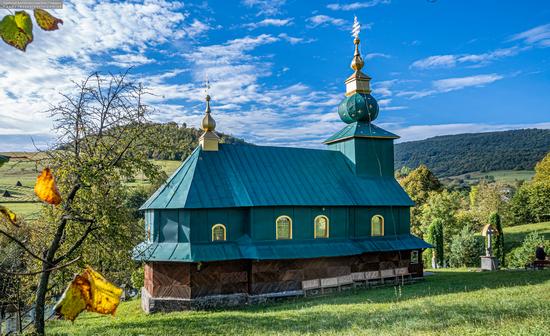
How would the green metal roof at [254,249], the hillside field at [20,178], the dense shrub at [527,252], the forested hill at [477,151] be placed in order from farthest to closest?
the forested hill at [477,151], the dense shrub at [527,252], the green metal roof at [254,249], the hillside field at [20,178]

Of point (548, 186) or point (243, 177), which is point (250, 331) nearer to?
point (243, 177)

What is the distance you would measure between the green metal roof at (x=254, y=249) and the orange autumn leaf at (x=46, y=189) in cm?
1474

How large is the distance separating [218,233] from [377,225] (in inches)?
349

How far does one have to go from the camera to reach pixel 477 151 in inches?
4931

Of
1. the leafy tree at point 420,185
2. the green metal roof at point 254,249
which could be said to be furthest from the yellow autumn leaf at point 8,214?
the leafy tree at point 420,185

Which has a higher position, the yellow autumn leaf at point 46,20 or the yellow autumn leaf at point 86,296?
the yellow autumn leaf at point 46,20

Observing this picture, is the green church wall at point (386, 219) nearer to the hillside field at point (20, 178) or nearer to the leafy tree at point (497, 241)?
the leafy tree at point (497, 241)

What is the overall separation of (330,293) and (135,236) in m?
10.4

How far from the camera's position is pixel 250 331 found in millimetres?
11688

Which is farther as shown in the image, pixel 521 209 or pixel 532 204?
pixel 521 209

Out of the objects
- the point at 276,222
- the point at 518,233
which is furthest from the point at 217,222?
the point at 518,233

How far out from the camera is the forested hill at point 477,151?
11338 cm

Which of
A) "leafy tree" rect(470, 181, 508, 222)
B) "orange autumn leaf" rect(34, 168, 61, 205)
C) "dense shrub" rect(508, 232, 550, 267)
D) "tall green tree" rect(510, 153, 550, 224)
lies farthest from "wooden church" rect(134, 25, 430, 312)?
"tall green tree" rect(510, 153, 550, 224)

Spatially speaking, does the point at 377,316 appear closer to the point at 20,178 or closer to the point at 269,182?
the point at 269,182
